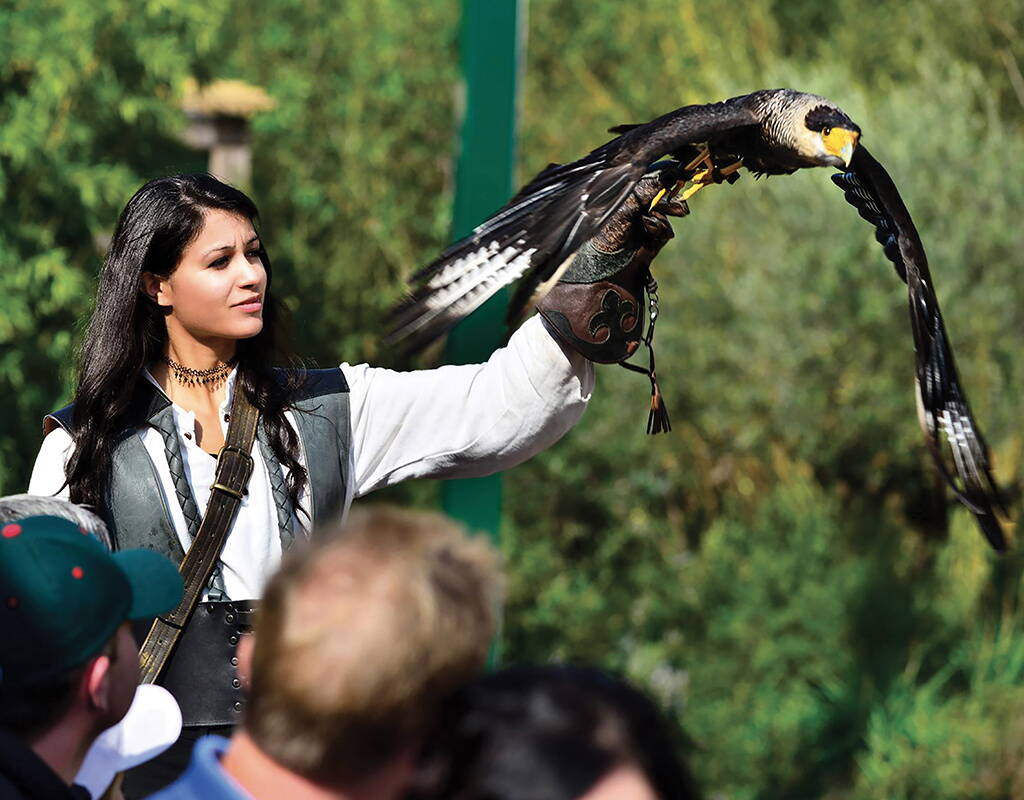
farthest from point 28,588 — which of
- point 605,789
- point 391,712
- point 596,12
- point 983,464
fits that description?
point 596,12

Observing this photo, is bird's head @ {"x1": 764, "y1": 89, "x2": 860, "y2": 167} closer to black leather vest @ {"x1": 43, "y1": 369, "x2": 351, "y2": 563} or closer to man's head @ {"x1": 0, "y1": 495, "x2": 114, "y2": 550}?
black leather vest @ {"x1": 43, "y1": 369, "x2": 351, "y2": 563}

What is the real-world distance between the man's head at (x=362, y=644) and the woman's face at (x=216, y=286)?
110cm

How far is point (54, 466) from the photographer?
2.18 m

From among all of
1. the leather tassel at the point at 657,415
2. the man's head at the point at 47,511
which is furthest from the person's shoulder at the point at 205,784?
the leather tassel at the point at 657,415

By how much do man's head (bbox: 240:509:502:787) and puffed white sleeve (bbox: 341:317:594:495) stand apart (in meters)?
1.03

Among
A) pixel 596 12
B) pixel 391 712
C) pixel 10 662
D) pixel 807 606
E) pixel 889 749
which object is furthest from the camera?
pixel 596 12

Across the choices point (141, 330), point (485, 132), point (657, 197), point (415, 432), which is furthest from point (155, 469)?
point (485, 132)

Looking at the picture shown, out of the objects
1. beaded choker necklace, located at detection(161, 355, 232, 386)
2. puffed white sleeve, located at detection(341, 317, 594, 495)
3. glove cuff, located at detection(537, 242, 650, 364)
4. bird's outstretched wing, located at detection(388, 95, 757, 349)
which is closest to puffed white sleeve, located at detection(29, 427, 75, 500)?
beaded choker necklace, located at detection(161, 355, 232, 386)

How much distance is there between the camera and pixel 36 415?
16.9 feet

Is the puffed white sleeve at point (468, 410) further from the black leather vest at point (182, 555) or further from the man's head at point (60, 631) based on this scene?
the man's head at point (60, 631)

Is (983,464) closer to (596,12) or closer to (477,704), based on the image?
(477,704)

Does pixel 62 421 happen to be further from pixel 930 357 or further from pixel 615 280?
pixel 930 357

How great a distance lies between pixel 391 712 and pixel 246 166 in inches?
278

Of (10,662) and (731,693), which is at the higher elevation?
(10,662)
